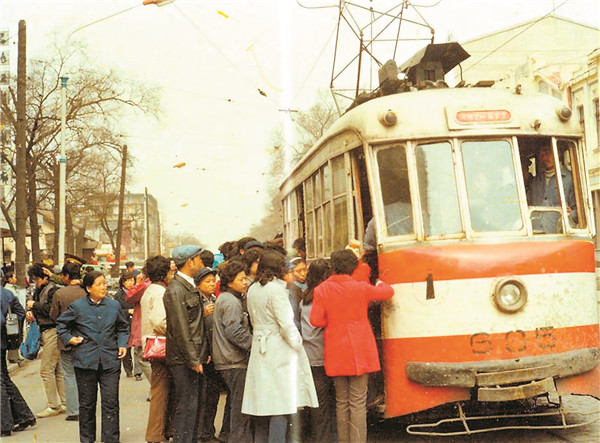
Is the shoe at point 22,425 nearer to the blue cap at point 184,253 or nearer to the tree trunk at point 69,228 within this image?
the blue cap at point 184,253

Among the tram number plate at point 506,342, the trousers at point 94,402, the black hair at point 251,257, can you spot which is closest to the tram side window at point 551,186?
the tram number plate at point 506,342

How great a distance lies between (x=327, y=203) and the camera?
8188mm

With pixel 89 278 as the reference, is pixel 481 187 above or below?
above

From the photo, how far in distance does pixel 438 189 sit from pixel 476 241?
57cm

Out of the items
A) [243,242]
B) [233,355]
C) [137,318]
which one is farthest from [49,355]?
[233,355]

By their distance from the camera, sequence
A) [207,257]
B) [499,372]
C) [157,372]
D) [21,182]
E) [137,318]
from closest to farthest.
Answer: [499,372] → [157,372] → [207,257] → [137,318] → [21,182]

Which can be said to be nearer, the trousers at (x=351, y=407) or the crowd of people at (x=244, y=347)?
the crowd of people at (x=244, y=347)

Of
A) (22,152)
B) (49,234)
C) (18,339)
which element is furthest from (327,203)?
(49,234)

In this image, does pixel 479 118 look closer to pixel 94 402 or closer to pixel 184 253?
pixel 184 253

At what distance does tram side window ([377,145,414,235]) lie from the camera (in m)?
6.69

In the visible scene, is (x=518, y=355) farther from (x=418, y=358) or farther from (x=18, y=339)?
(x=18, y=339)

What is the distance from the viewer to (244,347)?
20.7ft

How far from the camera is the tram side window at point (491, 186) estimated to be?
259 inches

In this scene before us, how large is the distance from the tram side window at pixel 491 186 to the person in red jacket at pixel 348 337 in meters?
1.03
